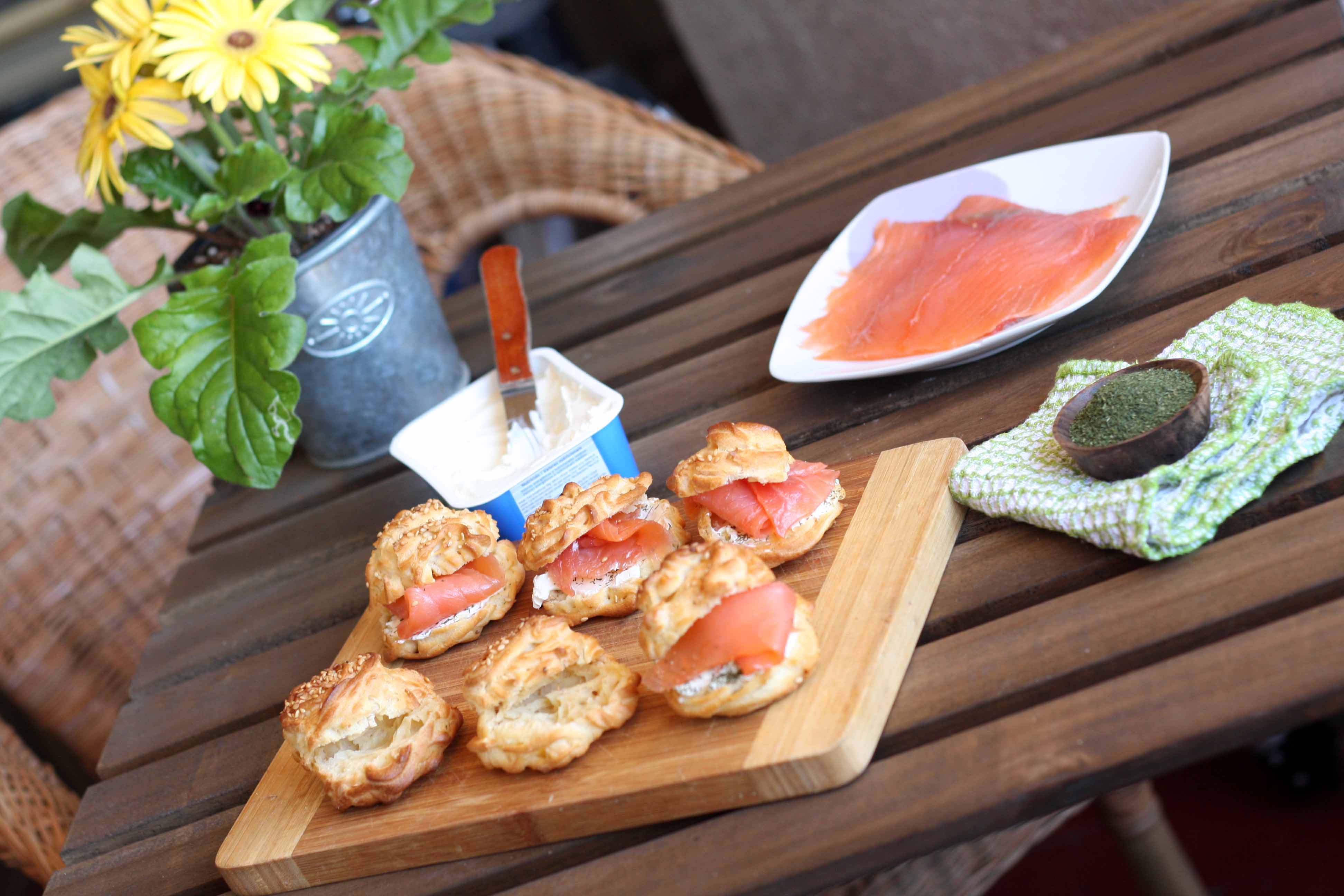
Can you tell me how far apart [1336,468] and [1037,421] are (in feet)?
0.93

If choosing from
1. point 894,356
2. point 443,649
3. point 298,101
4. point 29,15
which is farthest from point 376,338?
point 29,15

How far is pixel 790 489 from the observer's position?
1.10m

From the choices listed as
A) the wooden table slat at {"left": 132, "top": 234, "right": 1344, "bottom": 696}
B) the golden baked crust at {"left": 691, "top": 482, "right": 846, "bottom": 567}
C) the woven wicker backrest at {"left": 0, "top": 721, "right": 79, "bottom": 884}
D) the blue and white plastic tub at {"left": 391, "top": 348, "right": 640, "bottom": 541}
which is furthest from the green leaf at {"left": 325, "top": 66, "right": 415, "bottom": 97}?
the woven wicker backrest at {"left": 0, "top": 721, "right": 79, "bottom": 884}

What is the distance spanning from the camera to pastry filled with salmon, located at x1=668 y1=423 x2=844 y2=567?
3.55 ft

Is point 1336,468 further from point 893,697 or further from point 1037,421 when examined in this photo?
point 893,697

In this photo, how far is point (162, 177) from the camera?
1.53m

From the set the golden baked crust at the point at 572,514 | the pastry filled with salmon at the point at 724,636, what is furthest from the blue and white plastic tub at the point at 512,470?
the pastry filled with salmon at the point at 724,636

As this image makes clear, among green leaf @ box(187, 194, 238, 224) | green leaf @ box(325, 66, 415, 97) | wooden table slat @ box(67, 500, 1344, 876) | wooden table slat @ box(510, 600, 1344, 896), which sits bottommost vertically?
wooden table slat @ box(510, 600, 1344, 896)

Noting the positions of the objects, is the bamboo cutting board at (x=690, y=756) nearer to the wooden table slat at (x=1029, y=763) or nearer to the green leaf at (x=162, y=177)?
the wooden table slat at (x=1029, y=763)

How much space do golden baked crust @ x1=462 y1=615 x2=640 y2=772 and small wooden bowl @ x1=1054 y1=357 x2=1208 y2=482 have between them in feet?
1.49

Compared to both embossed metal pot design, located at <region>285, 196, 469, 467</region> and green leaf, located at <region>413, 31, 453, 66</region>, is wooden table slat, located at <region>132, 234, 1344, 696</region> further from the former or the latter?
green leaf, located at <region>413, 31, 453, 66</region>

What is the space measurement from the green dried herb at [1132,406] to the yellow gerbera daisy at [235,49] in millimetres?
961

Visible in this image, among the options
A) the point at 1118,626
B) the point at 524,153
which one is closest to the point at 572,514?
the point at 1118,626

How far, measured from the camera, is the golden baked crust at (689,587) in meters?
0.95
